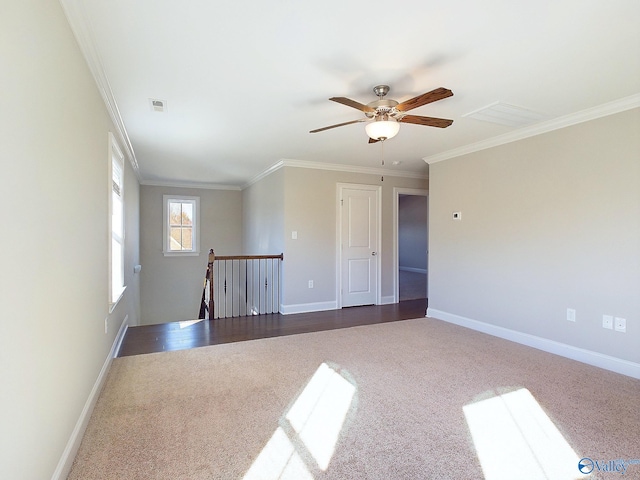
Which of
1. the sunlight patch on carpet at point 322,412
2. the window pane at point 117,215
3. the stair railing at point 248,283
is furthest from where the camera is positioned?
the stair railing at point 248,283

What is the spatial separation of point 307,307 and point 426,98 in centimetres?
376

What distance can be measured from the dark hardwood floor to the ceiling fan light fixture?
2619 mm

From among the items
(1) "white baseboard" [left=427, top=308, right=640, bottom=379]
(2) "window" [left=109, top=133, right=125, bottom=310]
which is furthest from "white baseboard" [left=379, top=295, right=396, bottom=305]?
(2) "window" [left=109, top=133, right=125, bottom=310]

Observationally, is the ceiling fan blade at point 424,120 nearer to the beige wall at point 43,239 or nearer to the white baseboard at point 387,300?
the beige wall at point 43,239

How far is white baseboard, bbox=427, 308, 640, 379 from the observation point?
2971 millimetres

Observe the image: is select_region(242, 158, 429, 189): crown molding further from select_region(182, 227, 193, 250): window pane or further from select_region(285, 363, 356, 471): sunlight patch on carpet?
select_region(285, 363, 356, 471): sunlight patch on carpet

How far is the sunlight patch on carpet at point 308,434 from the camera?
1.74m

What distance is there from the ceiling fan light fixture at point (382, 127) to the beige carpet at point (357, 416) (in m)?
2.00

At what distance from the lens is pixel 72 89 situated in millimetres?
1886

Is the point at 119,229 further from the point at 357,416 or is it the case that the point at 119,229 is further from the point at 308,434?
the point at 357,416

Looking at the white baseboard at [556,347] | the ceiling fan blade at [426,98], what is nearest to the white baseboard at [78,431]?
the ceiling fan blade at [426,98]

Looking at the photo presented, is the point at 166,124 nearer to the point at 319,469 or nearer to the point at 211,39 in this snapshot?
the point at 211,39

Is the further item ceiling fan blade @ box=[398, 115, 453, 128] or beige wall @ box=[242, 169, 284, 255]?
beige wall @ box=[242, 169, 284, 255]

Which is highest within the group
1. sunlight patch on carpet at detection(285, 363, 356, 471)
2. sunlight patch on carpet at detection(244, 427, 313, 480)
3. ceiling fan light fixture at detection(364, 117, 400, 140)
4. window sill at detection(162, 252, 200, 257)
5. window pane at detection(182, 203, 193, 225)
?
ceiling fan light fixture at detection(364, 117, 400, 140)
